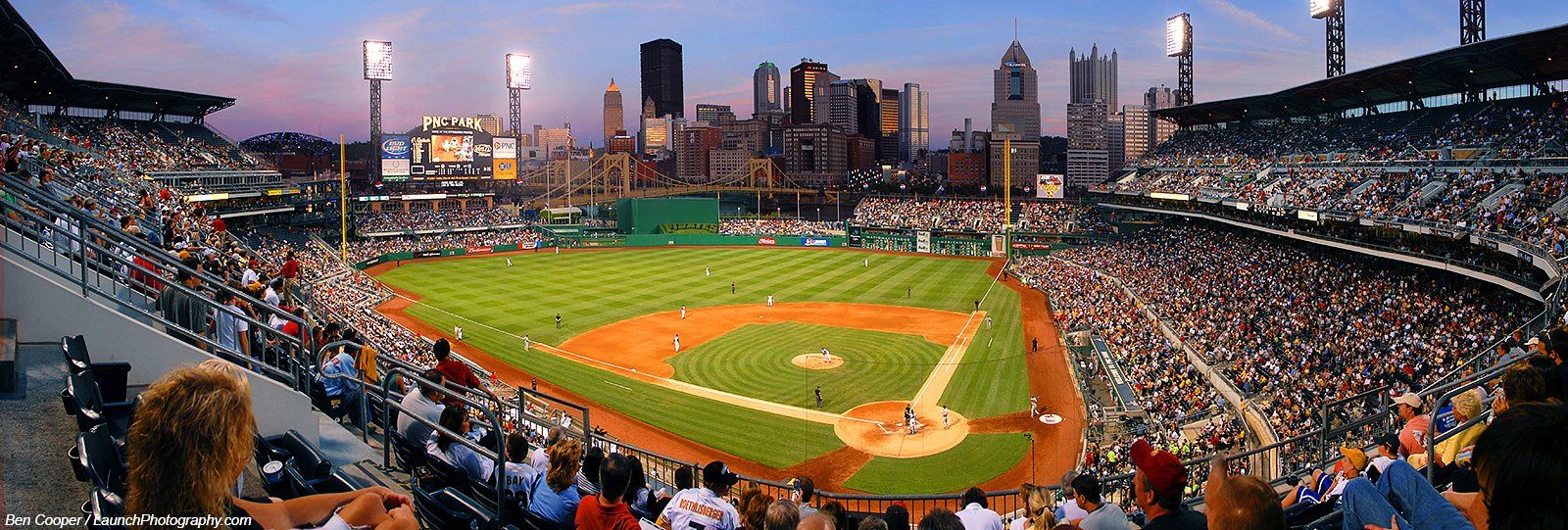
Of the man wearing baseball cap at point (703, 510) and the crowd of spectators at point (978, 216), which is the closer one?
the man wearing baseball cap at point (703, 510)

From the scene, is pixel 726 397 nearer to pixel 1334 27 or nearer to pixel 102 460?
pixel 102 460

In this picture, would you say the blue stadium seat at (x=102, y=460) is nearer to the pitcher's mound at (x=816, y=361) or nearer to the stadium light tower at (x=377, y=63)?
the pitcher's mound at (x=816, y=361)

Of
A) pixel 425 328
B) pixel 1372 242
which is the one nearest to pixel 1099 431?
pixel 1372 242

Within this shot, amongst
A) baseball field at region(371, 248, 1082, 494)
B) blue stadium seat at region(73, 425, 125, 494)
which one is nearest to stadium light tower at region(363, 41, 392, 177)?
baseball field at region(371, 248, 1082, 494)

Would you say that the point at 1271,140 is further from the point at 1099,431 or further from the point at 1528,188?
the point at 1099,431

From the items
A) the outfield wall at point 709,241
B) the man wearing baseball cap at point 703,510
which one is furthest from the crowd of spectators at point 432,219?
the man wearing baseball cap at point 703,510
